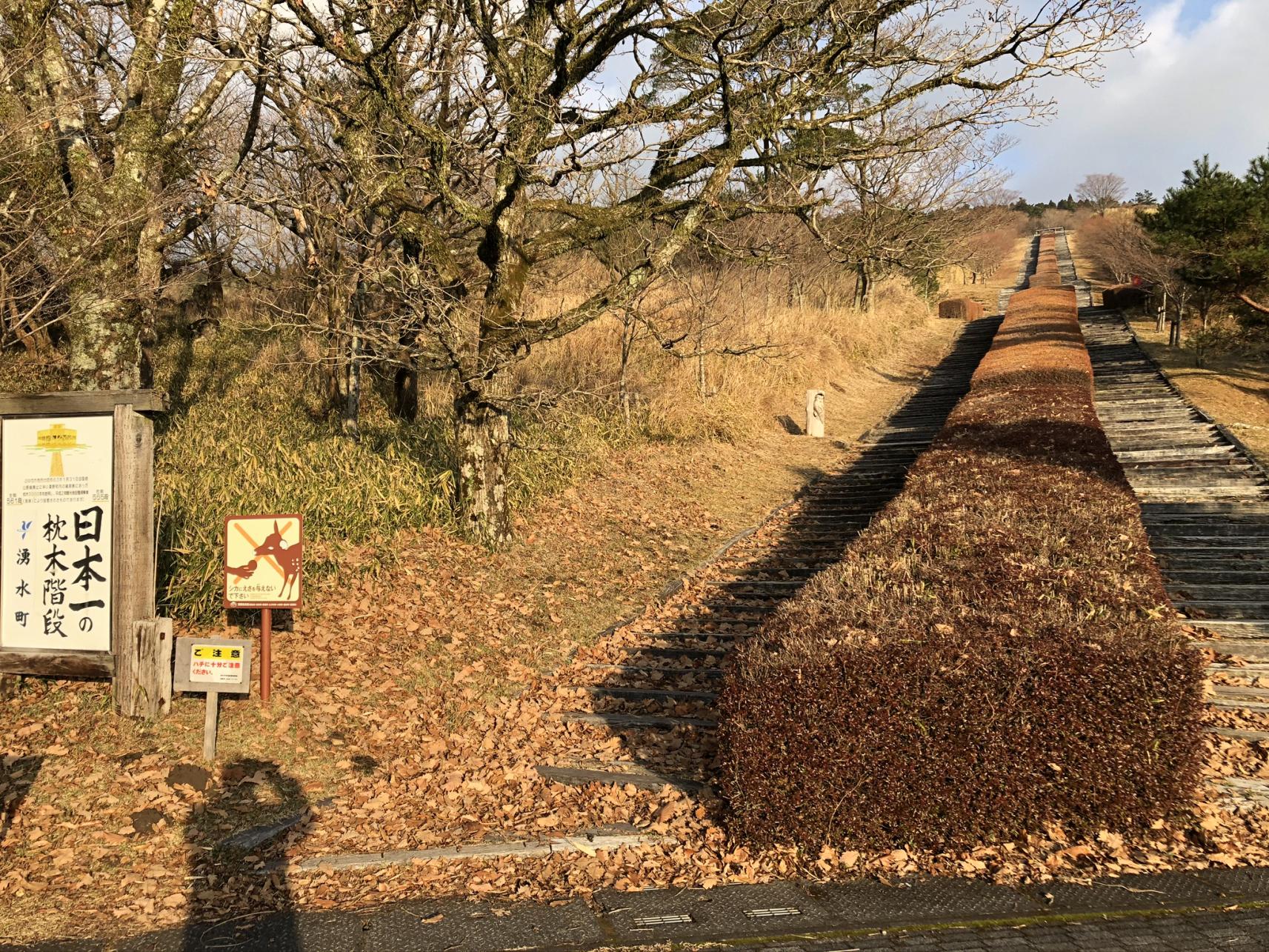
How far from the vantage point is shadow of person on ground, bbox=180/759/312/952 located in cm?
455

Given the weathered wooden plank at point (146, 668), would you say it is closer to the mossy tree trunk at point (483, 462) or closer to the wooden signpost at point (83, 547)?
the wooden signpost at point (83, 547)

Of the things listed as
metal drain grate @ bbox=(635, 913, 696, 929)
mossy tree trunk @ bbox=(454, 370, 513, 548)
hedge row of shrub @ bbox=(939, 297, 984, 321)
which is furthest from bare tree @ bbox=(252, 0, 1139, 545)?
hedge row of shrub @ bbox=(939, 297, 984, 321)

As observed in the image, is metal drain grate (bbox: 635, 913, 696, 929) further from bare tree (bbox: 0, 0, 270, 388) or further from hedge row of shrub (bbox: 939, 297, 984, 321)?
hedge row of shrub (bbox: 939, 297, 984, 321)

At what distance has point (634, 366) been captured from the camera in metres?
18.0

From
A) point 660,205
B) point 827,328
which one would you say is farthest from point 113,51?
point 827,328

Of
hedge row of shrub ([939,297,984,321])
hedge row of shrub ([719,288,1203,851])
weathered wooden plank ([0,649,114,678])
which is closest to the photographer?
hedge row of shrub ([719,288,1203,851])

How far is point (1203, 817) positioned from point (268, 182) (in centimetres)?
1322

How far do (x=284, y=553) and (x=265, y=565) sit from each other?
0.16 meters

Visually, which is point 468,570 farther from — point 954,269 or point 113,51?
point 954,269

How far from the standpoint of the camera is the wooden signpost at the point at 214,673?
20.6 feet

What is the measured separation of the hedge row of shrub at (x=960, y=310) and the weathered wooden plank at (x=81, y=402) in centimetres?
3562

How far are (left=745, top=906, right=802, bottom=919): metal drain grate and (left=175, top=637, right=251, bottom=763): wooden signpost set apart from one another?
12.1 feet

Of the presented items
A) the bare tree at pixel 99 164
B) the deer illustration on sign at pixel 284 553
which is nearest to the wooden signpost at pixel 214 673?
the deer illustration on sign at pixel 284 553

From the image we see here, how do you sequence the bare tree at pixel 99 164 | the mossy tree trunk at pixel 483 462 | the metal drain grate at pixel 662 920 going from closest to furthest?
1. the metal drain grate at pixel 662 920
2. the bare tree at pixel 99 164
3. the mossy tree trunk at pixel 483 462
